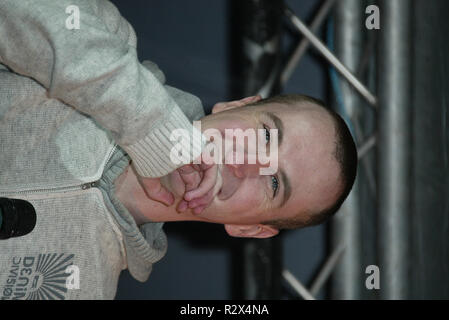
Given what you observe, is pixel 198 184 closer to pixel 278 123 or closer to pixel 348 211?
pixel 278 123

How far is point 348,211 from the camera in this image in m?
0.82

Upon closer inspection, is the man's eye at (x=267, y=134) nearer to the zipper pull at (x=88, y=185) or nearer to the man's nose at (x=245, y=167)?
the man's nose at (x=245, y=167)

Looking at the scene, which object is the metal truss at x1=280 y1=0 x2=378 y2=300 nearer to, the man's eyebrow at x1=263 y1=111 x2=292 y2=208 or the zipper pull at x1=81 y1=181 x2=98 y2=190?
the man's eyebrow at x1=263 y1=111 x2=292 y2=208

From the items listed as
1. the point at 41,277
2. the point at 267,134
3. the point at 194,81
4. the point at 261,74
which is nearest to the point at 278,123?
the point at 267,134

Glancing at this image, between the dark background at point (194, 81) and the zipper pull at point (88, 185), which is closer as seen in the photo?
the zipper pull at point (88, 185)

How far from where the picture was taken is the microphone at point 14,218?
0.51m

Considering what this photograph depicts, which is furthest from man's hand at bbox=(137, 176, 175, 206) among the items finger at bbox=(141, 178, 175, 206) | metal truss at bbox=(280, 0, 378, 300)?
metal truss at bbox=(280, 0, 378, 300)

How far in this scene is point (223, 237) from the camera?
1163 millimetres

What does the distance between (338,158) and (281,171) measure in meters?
0.10

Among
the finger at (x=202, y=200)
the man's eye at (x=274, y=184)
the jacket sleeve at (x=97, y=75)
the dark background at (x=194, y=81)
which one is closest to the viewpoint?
the jacket sleeve at (x=97, y=75)

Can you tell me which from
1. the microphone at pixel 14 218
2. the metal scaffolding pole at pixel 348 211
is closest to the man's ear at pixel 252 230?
the metal scaffolding pole at pixel 348 211

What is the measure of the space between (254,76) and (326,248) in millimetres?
396

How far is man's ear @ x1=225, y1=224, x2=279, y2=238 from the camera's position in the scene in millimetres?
797
